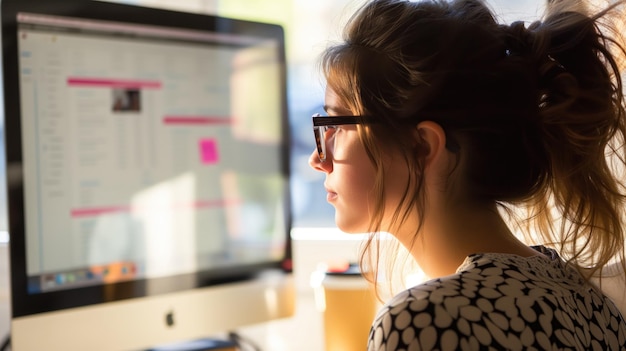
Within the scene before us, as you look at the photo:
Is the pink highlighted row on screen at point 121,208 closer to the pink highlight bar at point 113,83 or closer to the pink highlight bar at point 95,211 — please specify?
the pink highlight bar at point 95,211

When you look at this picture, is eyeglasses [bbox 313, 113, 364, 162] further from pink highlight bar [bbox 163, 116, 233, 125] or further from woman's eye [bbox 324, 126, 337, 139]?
pink highlight bar [bbox 163, 116, 233, 125]

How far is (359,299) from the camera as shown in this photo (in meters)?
1.16

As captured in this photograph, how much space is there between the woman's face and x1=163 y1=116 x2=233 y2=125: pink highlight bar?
33 cm

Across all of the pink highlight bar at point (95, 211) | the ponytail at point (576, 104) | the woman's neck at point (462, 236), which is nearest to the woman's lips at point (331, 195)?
the woman's neck at point (462, 236)

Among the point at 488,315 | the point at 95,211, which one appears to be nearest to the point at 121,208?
the point at 95,211

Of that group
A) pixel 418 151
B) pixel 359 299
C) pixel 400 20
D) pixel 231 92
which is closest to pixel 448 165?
pixel 418 151

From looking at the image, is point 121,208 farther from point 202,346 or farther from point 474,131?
point 474,131

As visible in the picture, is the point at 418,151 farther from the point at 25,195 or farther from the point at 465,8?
the point at 25,195

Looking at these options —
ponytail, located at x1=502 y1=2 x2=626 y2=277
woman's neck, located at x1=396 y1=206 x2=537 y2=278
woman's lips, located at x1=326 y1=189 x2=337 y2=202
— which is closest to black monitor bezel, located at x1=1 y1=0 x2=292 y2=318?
woman's lips, located at x1=326 y1=189 x2=337 y2=202

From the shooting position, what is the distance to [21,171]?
99 centimetres

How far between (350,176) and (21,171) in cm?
48

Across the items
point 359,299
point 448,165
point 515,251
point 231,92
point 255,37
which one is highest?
point 255,37

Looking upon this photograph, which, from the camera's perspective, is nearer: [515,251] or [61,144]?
[515,251]

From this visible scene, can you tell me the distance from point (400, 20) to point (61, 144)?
55cm
